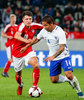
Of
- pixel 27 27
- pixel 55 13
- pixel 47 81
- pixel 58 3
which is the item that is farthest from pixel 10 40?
pixel 58 3

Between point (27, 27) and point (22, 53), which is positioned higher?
point (27, 27)

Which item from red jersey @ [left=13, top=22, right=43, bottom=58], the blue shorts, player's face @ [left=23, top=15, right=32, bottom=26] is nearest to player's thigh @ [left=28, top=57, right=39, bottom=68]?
red jersey @ [left=13, top=22, right=43, bottom=58]

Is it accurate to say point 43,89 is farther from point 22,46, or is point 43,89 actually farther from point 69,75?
point 69,75

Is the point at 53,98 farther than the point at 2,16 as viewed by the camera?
No

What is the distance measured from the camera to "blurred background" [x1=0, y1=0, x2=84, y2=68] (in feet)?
57.2

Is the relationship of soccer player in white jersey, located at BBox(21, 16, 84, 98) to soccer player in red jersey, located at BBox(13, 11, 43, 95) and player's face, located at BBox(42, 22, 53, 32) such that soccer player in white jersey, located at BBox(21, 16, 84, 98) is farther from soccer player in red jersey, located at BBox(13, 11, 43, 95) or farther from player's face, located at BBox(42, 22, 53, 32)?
soccer player in red jersey, located at BBox(13, 11, 43, 95)

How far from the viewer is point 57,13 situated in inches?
778

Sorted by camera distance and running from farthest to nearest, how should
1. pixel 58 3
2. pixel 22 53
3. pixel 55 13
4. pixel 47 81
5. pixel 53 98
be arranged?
pixel 58 3, pixel 55 13, pixel 47 81, pixel 22 53, pixel 53 98

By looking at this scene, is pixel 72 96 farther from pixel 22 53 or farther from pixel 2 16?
pixel 2 16

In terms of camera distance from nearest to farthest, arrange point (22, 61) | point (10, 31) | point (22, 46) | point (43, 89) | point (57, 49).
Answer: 1. point (57, 49)
2. point (22, 61)
3. point (22, 46)
4. point (43, 89)
5. point (10, 31)

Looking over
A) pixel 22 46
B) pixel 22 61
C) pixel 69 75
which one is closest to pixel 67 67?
pixel 69 75

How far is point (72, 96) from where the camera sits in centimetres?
890

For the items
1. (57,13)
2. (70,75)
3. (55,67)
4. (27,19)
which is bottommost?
(70,75)

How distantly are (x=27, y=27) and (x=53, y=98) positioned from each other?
6.08 ft
